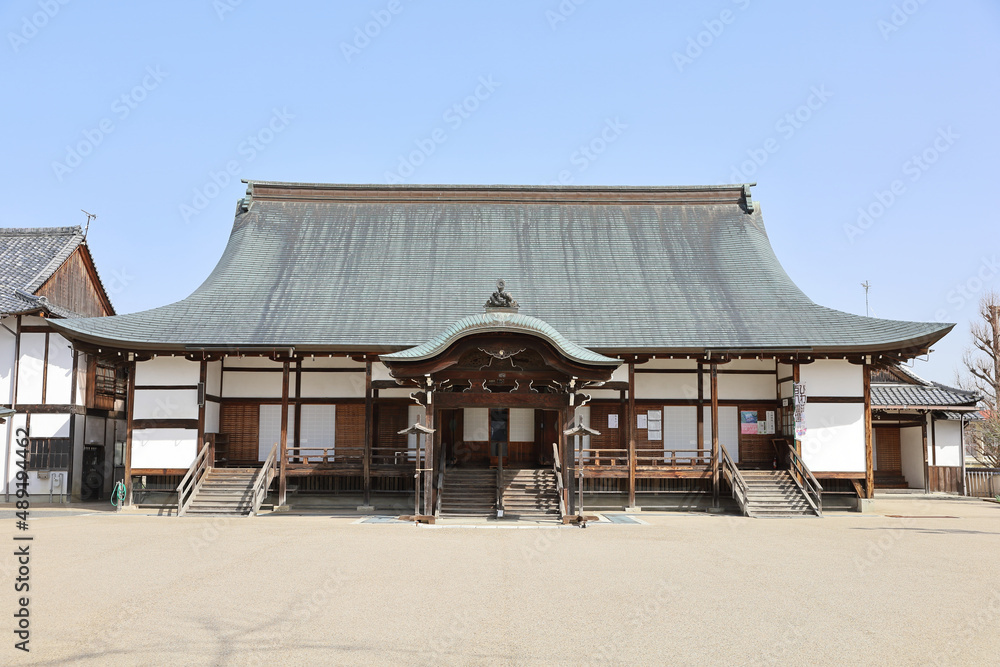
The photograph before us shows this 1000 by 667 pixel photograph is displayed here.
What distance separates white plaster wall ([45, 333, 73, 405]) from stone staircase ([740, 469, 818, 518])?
68.4 ft

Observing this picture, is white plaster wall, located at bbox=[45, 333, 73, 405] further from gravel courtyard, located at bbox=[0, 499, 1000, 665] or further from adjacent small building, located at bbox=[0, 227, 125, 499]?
gravel courtyard, located at bbox=[0, 499, 1000, 665]

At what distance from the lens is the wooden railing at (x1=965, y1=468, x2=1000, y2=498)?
29.7m

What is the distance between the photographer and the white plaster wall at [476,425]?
23.6 m

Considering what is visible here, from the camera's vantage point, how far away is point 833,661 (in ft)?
23.5

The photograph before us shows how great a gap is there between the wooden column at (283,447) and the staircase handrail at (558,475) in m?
7.21

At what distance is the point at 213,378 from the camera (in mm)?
22234

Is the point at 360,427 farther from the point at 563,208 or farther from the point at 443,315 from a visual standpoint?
the point at 563,208

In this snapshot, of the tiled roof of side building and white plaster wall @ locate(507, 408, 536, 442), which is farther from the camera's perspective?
the tiled roof of side building

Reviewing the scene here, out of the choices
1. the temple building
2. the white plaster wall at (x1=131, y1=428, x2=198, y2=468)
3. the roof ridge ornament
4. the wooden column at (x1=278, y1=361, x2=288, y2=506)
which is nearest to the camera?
the roof ridge ornament

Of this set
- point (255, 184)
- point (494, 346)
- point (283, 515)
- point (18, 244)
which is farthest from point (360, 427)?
point (18, 244)

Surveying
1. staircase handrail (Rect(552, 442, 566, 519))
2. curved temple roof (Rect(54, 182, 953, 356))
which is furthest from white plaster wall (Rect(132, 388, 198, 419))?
staircase handrail (Rect(552, 442, 566, 519))

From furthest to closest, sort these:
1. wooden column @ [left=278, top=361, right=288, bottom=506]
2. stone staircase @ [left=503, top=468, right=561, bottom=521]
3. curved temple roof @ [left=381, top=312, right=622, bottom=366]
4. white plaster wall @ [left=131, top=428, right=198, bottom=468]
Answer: white plaster wall @ [left=131, top=428, right=198, bottom=468] < wooden column @ [left=278, top=361, right=288, bottom=506] < stone staircase @ [left=503, top=468, right=561, bottom=521] < curved temple roof @ [left=381, top=312, right=622, bottom=366]

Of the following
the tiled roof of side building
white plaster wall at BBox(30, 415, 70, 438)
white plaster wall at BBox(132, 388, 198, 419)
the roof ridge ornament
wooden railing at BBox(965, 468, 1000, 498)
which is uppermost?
the tiled roof of side building

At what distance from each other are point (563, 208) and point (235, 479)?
14.1 m
